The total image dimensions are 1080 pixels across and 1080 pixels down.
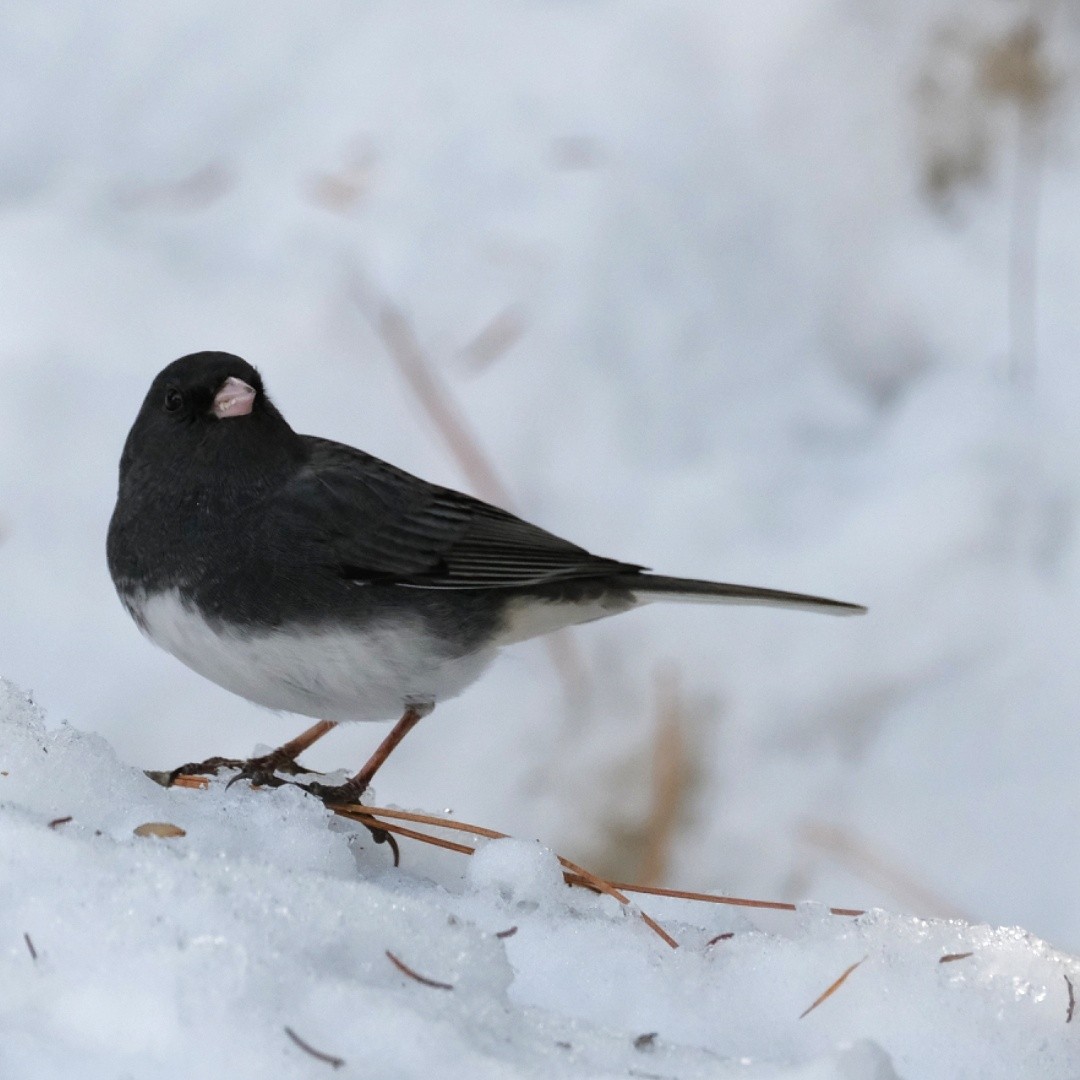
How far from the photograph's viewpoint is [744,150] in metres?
4.34

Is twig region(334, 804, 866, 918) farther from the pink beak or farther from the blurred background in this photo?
the blurred background

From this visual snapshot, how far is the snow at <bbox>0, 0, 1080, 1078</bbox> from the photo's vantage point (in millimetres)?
3494

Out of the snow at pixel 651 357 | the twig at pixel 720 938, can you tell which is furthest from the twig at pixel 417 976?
the snow at pixel 651 357

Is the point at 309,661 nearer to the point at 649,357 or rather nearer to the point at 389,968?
the point at 389,968

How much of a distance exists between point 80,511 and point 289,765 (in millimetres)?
1539

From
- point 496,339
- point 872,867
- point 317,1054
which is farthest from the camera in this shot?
point 496,339

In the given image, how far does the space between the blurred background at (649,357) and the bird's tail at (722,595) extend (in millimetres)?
892

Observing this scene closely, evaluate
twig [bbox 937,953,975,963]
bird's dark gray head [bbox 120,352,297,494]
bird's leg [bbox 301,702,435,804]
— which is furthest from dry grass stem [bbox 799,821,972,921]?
twig [bbox 937,953,975,963]

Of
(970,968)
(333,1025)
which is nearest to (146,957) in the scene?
(333,1025)

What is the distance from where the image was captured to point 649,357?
404 centimetres

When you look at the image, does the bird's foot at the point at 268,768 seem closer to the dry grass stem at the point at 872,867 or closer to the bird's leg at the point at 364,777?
the bird's leg at the point at 364,777

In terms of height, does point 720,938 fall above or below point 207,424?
below

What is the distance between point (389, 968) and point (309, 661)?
0.93m

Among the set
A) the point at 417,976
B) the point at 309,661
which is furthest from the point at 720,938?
the point at 309,661
